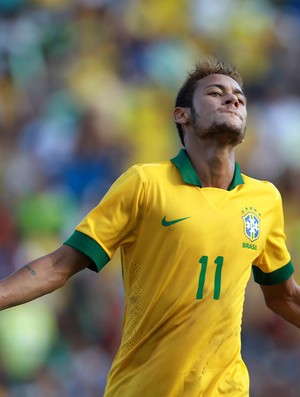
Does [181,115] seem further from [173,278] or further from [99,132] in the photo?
[99,132]

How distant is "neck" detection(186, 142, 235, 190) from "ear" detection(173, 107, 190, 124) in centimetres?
23

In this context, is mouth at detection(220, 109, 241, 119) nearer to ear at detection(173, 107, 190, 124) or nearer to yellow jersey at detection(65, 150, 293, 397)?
ear at detection(173, 107, 190, 124)

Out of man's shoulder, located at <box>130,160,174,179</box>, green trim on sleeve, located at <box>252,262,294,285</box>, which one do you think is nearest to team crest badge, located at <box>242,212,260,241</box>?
green trim on sleeve, located at <box>252,262,294,285</box>

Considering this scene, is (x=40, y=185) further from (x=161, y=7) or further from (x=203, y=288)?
(x=203, y=288)

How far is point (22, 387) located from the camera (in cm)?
693

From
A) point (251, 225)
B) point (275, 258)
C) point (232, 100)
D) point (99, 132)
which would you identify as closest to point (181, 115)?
point (232, 100)

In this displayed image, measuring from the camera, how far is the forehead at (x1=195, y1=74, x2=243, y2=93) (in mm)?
3816

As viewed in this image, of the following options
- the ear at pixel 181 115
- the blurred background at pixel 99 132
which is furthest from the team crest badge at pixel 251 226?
the blurred background at pixel 99 132

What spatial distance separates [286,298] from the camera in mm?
3973

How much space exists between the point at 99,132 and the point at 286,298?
411cm

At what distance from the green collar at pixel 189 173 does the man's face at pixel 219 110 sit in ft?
0.42

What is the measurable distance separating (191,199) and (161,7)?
197 inches

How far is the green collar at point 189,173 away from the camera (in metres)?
3.64

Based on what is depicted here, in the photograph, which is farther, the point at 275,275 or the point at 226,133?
the point at 275,275
